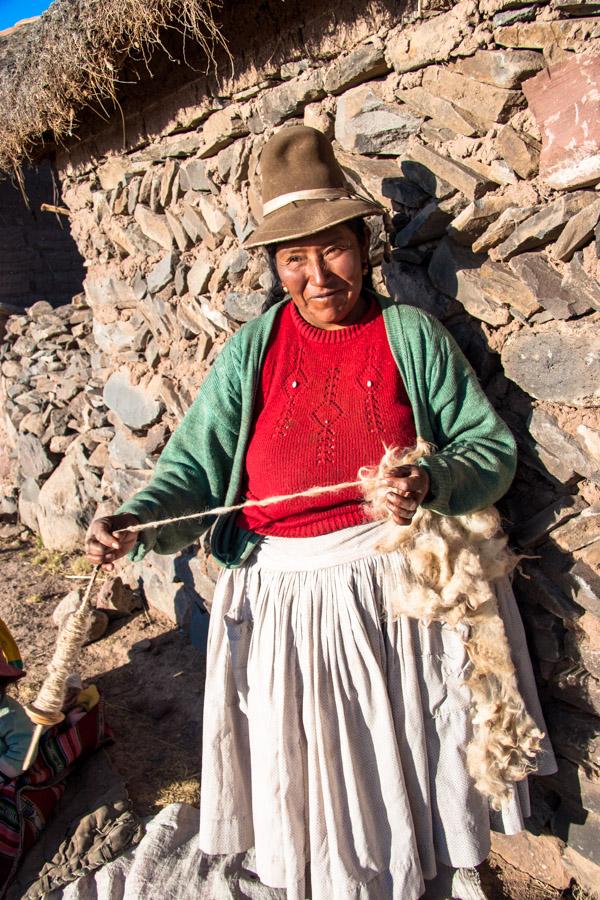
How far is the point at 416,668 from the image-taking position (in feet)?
5.82

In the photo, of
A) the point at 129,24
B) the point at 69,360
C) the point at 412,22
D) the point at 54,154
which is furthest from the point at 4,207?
the point at 412,22

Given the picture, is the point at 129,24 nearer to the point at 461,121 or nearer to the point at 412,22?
the point at 412,22

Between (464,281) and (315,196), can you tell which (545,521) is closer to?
(464,281)

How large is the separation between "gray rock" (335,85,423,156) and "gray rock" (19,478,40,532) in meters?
3.55

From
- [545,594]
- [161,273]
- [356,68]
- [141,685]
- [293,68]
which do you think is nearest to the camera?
[545,594]

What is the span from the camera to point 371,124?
2102mm

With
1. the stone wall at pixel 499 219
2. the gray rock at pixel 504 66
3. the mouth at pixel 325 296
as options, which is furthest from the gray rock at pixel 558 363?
the gray rock at pixel 504 66

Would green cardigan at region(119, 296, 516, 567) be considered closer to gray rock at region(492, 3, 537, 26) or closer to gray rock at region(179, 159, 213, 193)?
gray rock at region(492, 3, 537, 26)

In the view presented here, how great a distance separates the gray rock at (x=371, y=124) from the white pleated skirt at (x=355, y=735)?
114 centimetres

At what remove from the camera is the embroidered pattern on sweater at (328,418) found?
1769 millimetres

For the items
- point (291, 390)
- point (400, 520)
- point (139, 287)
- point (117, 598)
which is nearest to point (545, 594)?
point (400, 520)

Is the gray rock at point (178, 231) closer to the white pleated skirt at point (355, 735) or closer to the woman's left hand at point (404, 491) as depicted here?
the white pleated skirt at point (355, 735)

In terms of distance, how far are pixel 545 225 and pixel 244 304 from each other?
3.94ft

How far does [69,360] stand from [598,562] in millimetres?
4106
